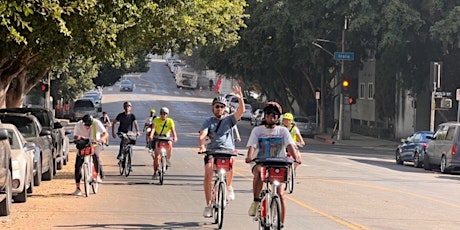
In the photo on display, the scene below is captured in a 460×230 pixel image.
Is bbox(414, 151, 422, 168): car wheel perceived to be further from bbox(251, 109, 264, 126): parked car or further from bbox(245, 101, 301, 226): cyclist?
bbox(251, 109, 264, 126): parked car

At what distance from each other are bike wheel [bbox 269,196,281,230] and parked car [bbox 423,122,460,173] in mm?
19818

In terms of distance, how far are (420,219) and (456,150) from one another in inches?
614

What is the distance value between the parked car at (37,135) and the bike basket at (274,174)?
34.0ft

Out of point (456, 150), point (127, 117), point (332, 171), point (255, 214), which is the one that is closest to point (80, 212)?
point (255, 214)

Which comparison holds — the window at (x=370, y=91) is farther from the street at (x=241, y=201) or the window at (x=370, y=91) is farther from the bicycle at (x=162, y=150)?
the bicycle at (x=162, y=150)

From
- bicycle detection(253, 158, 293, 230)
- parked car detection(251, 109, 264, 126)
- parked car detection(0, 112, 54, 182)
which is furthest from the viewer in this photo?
parked car detection(251, 109, 264, 126)

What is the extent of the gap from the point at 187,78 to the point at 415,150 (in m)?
85.6

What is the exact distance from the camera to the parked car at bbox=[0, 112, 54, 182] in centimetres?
2195

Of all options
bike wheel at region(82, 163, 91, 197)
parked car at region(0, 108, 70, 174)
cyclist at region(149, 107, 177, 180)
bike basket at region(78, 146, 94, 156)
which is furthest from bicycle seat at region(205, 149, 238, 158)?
parked car at region(0, 108, 70, 174)

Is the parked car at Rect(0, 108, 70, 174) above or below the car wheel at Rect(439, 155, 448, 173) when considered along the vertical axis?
above

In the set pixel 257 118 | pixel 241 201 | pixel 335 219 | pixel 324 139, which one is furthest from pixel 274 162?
pixel 257 118

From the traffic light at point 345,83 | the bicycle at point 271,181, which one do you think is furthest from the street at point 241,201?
the traffic light at point 345,83

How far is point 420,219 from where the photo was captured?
15.8m

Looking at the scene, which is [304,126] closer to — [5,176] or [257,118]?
[257,118]
